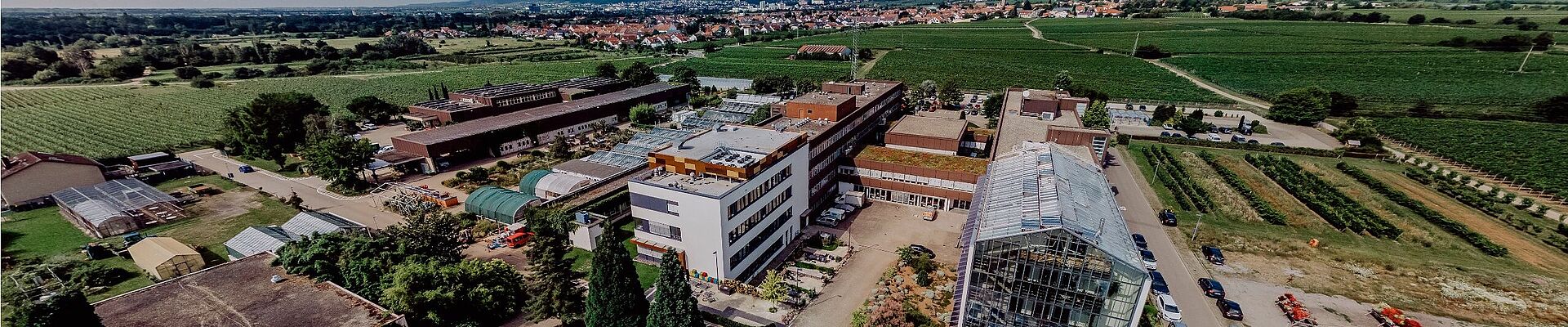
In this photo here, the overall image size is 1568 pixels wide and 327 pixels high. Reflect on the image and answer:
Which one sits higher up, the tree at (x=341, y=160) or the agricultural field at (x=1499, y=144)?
the tree at (x=341, y=160)

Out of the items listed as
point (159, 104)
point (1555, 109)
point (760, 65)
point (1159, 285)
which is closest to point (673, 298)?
point (1159, 285)

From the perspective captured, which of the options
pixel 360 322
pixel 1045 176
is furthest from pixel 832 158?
pixel 360 322

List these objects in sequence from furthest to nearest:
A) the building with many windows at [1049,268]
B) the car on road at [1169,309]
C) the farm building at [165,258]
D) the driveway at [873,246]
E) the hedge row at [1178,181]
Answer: the hedge row at [1178,181] → the farm building at [165,258] → the driveway at [873,246] → the car on road at [1169,309] → the building with many windows at [1049,268]

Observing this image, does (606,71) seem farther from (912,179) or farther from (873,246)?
(873,246)

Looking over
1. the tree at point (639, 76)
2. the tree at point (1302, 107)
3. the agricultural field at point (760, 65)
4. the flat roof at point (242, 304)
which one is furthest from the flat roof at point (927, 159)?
the agricultural field at point (760, 65)

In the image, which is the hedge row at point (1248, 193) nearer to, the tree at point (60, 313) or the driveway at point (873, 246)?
the driveway at point (873, 246)

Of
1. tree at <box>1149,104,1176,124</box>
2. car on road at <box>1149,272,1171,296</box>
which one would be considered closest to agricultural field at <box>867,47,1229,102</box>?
tree at <box>1149,104,1176,124</box>

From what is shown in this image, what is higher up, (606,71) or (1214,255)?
(606,71)
